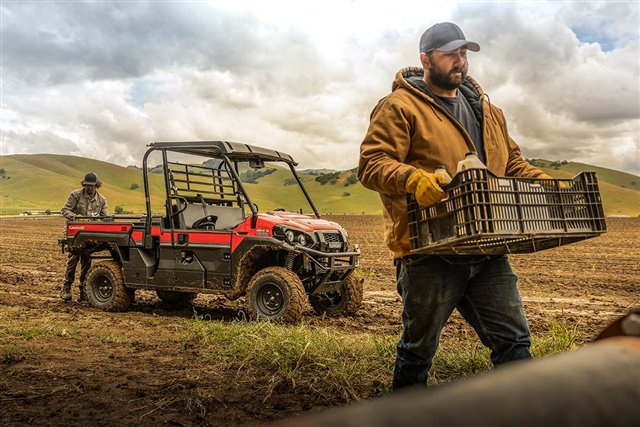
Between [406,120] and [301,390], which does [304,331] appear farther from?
[406,120]

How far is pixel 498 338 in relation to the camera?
3.04 m

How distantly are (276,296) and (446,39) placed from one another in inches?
180

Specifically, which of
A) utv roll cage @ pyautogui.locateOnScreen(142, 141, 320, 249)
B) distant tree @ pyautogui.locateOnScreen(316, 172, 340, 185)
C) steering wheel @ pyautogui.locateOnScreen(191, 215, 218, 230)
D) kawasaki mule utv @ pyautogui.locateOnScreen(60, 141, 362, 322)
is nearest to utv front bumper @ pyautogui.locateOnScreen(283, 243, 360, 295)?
kawasaki mule utv @ pyautogui.locateOnScreen(60, 141, 362, 322)

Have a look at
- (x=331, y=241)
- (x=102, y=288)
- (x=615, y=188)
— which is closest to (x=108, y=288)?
(x=102, y=288)

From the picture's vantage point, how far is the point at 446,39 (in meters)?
3.06

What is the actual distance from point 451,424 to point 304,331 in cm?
489

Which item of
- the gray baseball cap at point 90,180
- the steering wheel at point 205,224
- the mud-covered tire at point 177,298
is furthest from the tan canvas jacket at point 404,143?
the gray baseball cap at point 90,180

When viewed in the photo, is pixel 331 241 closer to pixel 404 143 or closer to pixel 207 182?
pixel 207 182

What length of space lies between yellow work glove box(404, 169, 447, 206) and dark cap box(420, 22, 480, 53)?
2.50ft

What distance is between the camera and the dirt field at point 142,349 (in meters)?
3.84

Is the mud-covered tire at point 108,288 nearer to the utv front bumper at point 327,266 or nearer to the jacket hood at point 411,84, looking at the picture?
the utv front bumper at point 327,266

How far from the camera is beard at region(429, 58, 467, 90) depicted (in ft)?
10.3

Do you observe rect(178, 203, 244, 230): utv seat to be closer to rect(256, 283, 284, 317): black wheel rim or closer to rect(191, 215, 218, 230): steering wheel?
rect(191, 215, 218, 230): steering wheel

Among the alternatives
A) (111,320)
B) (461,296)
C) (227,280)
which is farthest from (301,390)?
(111,320)
